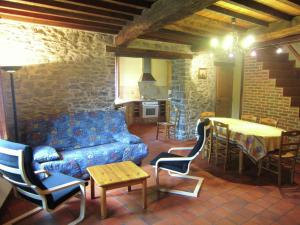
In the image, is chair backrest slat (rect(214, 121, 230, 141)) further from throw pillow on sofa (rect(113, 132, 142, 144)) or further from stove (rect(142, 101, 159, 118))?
stove (rect(142, 101, 159, 118))

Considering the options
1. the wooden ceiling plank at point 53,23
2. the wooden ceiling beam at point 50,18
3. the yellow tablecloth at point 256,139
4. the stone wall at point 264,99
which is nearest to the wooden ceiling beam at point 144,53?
the wooden ceiling plank at point 53,23

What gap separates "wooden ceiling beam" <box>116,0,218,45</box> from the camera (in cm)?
213

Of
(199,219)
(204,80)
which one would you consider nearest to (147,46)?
(204,80)

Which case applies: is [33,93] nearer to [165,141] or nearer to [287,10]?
[165,141]

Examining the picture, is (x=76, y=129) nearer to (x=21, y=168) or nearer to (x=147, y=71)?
(x=21, y=168)

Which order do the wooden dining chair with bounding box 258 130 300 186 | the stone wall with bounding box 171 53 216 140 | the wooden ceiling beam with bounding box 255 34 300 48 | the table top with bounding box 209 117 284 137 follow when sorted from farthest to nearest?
the stone wall with bounding box 171 53 216 140 → the wooden ceiling beam with bounding box 255 34 300 48 → the table top with bounding box 209 117 284 137 → the wooden dining chair with bounding box 258 130 300 186

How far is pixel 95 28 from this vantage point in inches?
152

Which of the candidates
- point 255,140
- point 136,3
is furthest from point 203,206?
point 136,3

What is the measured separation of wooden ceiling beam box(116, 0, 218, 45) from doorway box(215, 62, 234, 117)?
3.24 metres

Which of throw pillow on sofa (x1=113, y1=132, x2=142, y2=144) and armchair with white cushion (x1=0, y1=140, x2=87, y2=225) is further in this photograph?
throw pillow on sofa (x1=113, y1=132, x2=142, y2=144)

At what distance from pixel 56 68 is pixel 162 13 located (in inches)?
85.5

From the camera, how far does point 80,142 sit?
3.74m

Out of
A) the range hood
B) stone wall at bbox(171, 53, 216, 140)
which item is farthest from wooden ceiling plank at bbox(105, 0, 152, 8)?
the range hood

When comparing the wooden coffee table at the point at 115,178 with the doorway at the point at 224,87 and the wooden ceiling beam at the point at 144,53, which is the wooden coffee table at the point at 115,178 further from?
the doorway at the point at 224,87
